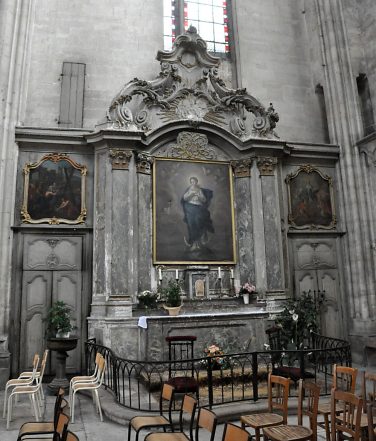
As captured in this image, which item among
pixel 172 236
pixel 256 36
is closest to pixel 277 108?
pixel 256 36

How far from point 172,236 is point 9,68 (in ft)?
18.9

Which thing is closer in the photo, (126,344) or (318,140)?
(126,344)

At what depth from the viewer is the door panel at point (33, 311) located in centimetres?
1012

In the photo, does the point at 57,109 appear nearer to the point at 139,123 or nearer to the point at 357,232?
the point at 139,123

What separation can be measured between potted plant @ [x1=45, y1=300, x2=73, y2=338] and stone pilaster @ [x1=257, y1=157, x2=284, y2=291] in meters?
4.99

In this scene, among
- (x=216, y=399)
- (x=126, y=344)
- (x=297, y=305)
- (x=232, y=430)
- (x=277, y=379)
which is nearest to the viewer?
(x=232, y=430)

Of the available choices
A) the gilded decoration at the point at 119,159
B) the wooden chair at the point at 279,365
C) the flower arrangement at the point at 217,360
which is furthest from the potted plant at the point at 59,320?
the wooden chair at the point at 279,365

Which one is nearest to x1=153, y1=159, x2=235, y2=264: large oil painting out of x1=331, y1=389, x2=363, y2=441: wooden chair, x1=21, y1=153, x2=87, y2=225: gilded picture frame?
x1=21, y1=153, x2=87, y2=225: gilded picture frame

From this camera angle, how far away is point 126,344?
9.66 m

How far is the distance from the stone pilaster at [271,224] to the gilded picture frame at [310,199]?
2.86 ft

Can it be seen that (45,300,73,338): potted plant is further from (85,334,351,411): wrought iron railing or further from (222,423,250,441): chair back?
(222,423,250,441): chair back

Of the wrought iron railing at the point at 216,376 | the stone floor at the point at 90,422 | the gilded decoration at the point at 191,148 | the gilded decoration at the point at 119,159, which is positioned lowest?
the stone floor at the point at 90,422

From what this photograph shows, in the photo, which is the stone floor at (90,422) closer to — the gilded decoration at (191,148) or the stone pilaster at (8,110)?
the stone pilaster at (8,110)

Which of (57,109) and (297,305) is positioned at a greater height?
(57,109)
